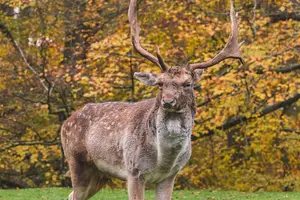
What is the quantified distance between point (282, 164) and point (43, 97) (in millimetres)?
7220

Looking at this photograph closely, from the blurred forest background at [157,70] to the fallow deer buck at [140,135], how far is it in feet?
21.8

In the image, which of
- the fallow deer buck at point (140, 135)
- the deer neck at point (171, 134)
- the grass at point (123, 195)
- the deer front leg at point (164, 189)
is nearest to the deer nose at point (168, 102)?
the fallow deer buck at point (140, 135)

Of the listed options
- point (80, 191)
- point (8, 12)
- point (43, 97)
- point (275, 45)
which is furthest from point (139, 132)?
point (8, 12)

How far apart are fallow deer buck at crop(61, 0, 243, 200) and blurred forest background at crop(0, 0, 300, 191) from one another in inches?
262

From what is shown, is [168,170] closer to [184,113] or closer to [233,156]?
[184,113]

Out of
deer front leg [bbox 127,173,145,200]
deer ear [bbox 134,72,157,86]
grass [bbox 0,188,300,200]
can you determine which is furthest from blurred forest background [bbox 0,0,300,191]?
deer front leg [bbox 127,173,145,200]

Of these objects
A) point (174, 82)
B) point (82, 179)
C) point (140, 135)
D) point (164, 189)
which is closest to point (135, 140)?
point (140, 135)

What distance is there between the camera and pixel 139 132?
7.88 m

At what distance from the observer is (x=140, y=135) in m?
7.83

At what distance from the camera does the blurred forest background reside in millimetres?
16281

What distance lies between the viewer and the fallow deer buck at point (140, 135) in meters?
7.39

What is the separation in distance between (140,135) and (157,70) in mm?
9034

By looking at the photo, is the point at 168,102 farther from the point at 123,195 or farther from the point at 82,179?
the point at 123,195

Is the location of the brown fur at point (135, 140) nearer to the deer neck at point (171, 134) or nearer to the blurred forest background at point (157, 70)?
the deer neck at point (171, 134)
